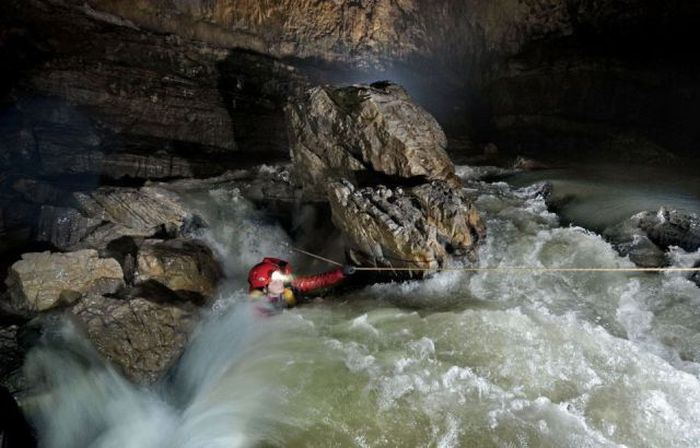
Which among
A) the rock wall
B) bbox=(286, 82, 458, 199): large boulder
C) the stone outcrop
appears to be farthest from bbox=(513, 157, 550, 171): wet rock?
the stone outcrop

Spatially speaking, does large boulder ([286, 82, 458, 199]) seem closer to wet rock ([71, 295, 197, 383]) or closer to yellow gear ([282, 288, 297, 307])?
yellow gear ([282, 288, 297, 307])

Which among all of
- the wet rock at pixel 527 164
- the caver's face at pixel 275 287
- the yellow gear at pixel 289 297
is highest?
the wet rock at pixel 527 164

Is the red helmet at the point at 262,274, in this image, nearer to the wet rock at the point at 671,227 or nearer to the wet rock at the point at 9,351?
the wet rock at the point at 9,351

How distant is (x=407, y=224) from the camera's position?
6859mm

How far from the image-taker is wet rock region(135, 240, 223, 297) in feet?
24.6

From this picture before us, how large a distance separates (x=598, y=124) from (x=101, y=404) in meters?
13.0

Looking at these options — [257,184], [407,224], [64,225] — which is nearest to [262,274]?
[407,224]

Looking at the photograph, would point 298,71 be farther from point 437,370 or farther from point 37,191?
point 437,370

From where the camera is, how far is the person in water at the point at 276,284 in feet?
22.8

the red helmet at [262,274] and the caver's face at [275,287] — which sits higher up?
the red helmet at [262,274]

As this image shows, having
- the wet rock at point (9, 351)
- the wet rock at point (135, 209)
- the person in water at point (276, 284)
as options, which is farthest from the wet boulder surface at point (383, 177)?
the wet rock at point (9, 351)

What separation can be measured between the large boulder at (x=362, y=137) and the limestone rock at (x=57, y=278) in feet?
12.7

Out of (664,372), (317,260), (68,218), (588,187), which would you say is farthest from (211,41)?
(664,372)

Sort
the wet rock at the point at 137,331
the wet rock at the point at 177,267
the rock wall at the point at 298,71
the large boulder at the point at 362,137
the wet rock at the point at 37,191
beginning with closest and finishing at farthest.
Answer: the wet rock at the point at 137,331, the wet rock at the point at 177,267, the large boulder at the point at 362,137, the wet rock at the point at 37,191, the rock wall at the point at 298,71
